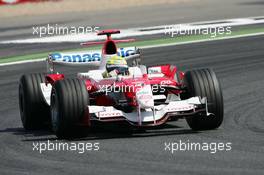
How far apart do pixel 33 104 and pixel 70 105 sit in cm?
188

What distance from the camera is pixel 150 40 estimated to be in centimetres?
2897

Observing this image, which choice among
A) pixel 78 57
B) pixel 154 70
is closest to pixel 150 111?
pixel 154 70

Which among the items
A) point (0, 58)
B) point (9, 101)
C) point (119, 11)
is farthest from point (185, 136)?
point (119, 11)

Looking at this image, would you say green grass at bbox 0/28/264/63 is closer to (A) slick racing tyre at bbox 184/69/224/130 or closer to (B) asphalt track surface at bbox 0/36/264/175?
(B) asphalt track surface at bbox 0/36/264/175

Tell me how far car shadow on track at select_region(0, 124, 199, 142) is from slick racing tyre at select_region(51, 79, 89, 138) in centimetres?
24

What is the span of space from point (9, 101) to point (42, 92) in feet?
11.2

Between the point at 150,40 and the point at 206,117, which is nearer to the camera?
the point at 206,117

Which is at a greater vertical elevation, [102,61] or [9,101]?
[102,61]

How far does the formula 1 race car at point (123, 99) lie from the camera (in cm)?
1393

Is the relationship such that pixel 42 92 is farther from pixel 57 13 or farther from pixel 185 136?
pixel 57 13

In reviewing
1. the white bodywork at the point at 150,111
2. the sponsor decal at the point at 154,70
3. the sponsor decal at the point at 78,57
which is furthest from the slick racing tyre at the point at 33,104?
the white bodywork at the point at 150,111

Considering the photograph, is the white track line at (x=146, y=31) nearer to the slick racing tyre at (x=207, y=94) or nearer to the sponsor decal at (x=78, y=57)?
the sponsor decal at (x=78, y=57)

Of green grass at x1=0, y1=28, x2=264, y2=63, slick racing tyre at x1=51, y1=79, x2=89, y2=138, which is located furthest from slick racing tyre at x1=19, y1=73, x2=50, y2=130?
green grass at x1=0, y1=28, x2=264, y2=63

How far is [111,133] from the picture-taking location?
14.8 metres
